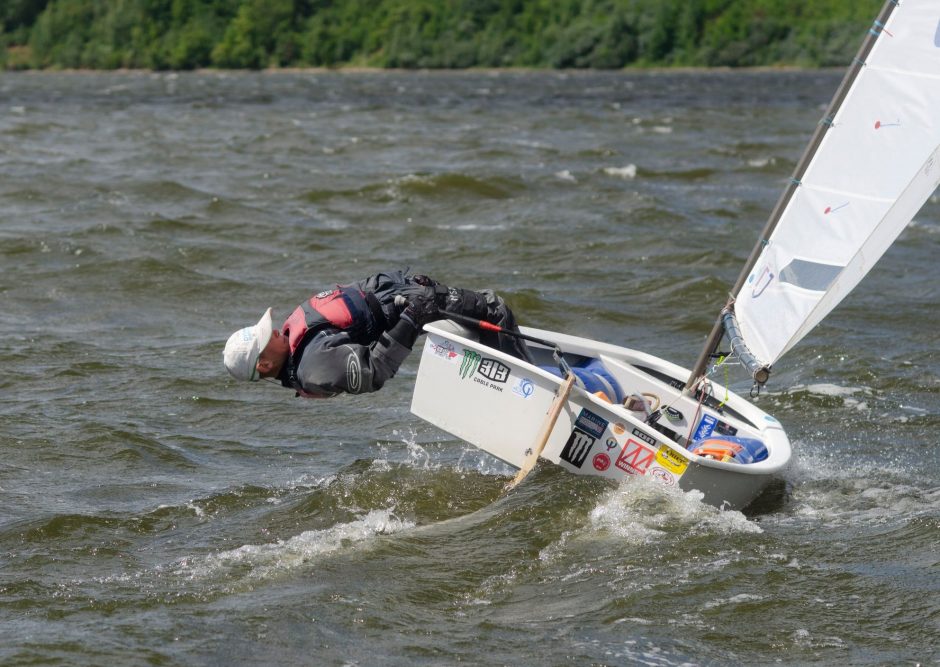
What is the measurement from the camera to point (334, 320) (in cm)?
664

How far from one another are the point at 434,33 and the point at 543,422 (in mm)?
85033

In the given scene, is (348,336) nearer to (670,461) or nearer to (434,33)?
(670,461)

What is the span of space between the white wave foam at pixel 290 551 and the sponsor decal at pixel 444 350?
85cm

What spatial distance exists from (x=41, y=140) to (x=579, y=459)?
21.5 metres

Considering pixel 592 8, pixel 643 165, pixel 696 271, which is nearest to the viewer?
pixel 696 271

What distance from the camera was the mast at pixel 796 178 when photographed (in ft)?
22.1

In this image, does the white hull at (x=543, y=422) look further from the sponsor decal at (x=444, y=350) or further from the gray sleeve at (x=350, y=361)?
the gray sleeve at (x=350, y=361)

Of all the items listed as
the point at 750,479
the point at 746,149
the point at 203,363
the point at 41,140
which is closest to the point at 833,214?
the point at 750,479

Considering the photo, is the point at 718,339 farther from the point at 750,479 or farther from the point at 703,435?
the point at 750,479

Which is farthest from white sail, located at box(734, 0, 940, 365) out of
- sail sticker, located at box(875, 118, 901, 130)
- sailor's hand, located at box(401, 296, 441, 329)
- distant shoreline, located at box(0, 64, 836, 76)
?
distant shoreline, located at box(0, 64, 836, 76)

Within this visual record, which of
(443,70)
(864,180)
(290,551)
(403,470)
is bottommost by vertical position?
(443,70)

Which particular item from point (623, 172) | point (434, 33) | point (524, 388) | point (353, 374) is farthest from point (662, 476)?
point (434, 33)

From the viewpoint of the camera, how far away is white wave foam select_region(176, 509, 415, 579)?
6.06 meters

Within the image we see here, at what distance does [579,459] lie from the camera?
22.1ft
